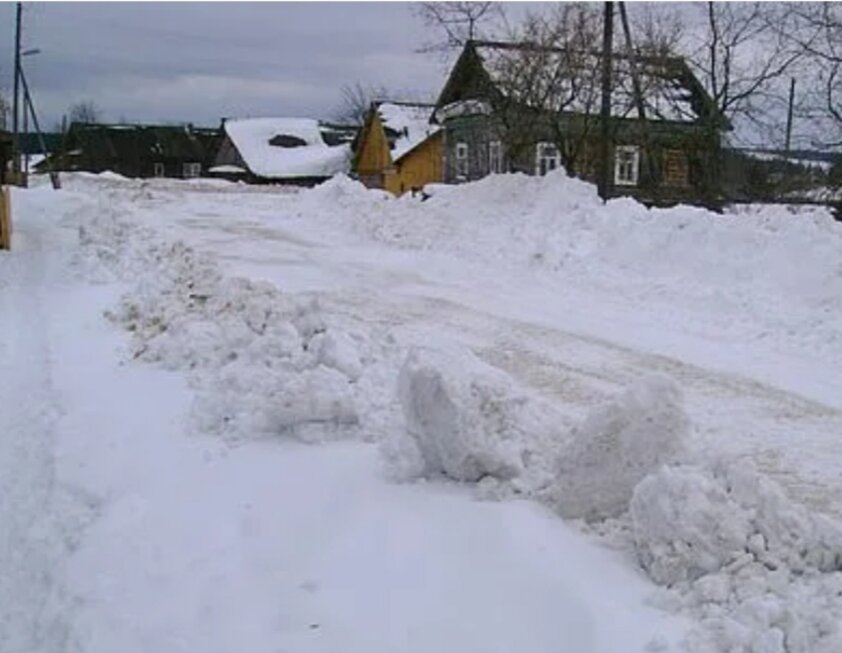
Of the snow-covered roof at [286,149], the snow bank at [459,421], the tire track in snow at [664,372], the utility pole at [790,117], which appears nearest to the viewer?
the snow bank at [459,421]

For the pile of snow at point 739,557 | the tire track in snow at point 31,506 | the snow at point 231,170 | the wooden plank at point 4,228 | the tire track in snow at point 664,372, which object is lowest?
the tire track in snow at point 31,506

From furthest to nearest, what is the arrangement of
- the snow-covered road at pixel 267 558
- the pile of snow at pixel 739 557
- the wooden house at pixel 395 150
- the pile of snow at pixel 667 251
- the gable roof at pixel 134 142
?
the gable roof at pixel 134 142, the wooden house at pixel 395 150, the pile of snow at pixel 667 251, the snow-covered road at pixel 267 558, the pile of snow at pixel 739 557

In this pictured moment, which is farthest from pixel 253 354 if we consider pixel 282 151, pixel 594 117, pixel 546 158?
pixel 282 151

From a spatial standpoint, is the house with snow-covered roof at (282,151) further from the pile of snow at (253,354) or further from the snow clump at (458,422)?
the snow clump at (458,422)

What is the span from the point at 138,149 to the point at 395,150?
38.0 m

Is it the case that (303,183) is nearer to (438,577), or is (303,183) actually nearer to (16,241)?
(16,241)

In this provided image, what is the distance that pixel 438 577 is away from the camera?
14.2 feet

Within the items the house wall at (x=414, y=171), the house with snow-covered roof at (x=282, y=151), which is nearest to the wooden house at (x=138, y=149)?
the house with snow-covered roof at (x=282, y=151)

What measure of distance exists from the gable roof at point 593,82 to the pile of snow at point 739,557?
15.6 meters

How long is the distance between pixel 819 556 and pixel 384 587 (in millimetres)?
1726

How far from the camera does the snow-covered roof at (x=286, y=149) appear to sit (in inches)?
2717

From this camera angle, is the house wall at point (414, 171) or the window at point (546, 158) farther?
the house wall at point (414, 171)

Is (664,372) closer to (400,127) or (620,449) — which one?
(620,449)

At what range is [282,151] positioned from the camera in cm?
7312
